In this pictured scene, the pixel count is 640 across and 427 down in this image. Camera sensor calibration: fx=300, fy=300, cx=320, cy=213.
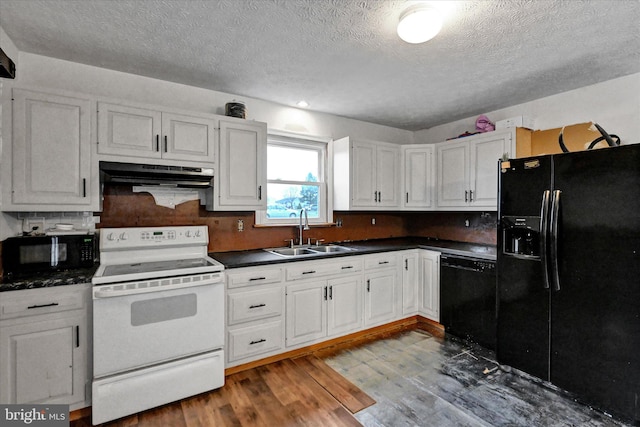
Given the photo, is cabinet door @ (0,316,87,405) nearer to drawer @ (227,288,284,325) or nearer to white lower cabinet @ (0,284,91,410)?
white lower cabinet @ (0,284,91,410)

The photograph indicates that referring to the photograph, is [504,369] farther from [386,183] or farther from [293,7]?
[293,7]

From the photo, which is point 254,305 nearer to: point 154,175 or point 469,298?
point 154,175

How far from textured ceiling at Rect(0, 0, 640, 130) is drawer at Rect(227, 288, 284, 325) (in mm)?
1894

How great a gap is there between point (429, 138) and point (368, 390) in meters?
3.46

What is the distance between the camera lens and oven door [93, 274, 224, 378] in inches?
74.9

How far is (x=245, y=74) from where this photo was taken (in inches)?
103

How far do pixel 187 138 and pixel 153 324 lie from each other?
4.86 feet

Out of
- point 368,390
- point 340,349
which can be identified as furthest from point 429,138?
point 368,390

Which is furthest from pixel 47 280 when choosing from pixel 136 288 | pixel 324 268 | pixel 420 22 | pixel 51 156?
pixel 420 22

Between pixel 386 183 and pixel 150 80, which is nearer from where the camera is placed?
pixel 150 80

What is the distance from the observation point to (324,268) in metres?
2.87

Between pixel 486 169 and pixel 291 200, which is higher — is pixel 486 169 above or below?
above

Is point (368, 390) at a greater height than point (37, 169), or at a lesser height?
lesser

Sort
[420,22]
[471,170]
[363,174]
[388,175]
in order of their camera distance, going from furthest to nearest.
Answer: [388,175]
[363,174]
[471,170]
[420,22]
